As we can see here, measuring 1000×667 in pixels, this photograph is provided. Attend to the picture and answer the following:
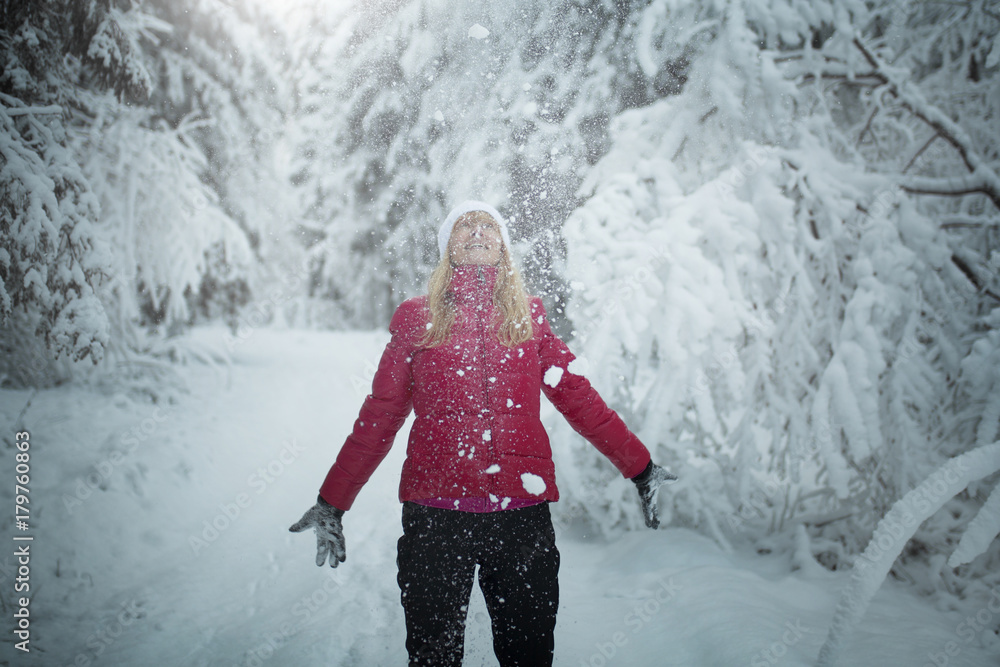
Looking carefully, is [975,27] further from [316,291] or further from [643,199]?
[316,291]

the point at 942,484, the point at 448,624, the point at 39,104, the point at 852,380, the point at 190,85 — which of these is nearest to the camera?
the point at 448,624

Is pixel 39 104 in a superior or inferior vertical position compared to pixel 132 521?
superior

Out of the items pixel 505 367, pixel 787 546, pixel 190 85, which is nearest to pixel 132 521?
pixel 505 367

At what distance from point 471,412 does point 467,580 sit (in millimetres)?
527

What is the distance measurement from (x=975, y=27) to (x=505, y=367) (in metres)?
3.42

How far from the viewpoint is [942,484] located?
5.01ft

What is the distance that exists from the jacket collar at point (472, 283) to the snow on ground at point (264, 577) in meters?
1.61
